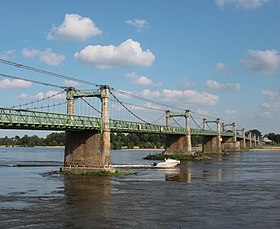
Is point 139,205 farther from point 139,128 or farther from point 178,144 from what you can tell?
point 178,144

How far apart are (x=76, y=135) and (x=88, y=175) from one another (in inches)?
293

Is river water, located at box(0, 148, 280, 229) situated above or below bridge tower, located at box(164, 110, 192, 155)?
below

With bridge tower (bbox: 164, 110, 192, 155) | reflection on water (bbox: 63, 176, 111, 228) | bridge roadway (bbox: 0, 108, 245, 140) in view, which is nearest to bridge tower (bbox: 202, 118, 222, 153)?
bridge tower (bbox: 164, 110, 192, 155)

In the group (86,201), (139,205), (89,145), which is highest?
(89,145)

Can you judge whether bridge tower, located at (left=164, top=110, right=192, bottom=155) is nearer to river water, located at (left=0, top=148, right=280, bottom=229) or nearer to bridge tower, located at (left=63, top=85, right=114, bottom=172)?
bridge tower, located at (left=63, top=85, right=114, bottom=172)

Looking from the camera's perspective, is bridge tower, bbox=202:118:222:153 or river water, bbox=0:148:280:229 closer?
river water, bbox=0:148:280:229

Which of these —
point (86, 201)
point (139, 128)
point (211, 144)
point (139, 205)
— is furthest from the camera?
point (211, 144)

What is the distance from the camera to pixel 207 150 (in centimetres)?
16088

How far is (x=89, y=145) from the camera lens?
63.0m

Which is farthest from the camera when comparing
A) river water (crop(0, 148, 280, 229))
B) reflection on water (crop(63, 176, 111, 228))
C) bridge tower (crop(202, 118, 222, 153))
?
bridge tower (crop(202, 118, 222, 153))

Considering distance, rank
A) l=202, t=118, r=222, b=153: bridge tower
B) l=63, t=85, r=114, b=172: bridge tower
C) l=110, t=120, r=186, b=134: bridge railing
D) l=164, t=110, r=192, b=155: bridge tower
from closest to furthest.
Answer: l=63, t=85, r=114, b=172: bridge tower → l=110, t=120, r=186, b=134: bridge railing → l=164, t=110, r=192, b=155: bridge tower → l=202, t=118, r=222, b=153: bridge tower

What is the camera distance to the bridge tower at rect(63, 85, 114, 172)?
61.9 m

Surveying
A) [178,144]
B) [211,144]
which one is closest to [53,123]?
[178,144]

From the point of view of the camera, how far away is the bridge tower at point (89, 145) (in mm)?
61875
